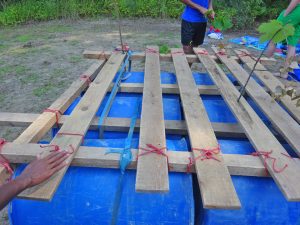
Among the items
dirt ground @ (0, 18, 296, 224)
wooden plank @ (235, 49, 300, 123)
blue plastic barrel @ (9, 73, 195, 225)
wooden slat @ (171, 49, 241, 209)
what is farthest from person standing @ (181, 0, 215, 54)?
blue plastic barrel @ (9, 73, 195, 225)

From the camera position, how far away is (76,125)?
178 centimetres

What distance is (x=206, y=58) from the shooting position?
3.06 m

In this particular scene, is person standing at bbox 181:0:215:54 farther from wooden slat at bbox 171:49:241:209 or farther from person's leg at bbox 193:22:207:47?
wooden slat at bbox 171:49:241:209

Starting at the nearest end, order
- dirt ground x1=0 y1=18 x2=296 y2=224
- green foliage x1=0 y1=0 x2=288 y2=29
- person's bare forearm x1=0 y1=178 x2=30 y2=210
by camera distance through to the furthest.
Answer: person's bare forearm x1=0 y1=178 x2=30 y2=210
dirt ground x1=0 y1=18 x2=296 y2=224
green foliage x1=0 y1=0 x2=288 y2=29

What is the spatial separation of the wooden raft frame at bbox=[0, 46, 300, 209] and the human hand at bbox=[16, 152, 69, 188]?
30 millimetres

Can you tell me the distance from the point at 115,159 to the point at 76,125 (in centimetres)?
40

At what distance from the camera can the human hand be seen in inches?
51.5

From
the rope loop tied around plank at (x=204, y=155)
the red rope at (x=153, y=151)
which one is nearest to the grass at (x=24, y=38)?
the red rope at (x=153, y=151)

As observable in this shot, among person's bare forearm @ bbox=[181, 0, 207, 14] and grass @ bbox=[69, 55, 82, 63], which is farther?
grass @ bbox=[69, 55, 82, 63]

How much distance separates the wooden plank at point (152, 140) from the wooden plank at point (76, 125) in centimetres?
31

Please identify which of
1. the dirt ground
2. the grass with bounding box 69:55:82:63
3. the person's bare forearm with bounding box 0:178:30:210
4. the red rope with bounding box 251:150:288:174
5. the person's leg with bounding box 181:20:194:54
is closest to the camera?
the person's bare forearm with bounding box 0:178:30:210

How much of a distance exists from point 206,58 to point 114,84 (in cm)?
105

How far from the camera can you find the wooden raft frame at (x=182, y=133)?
1.34 metres

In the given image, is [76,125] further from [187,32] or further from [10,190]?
[187,32]
